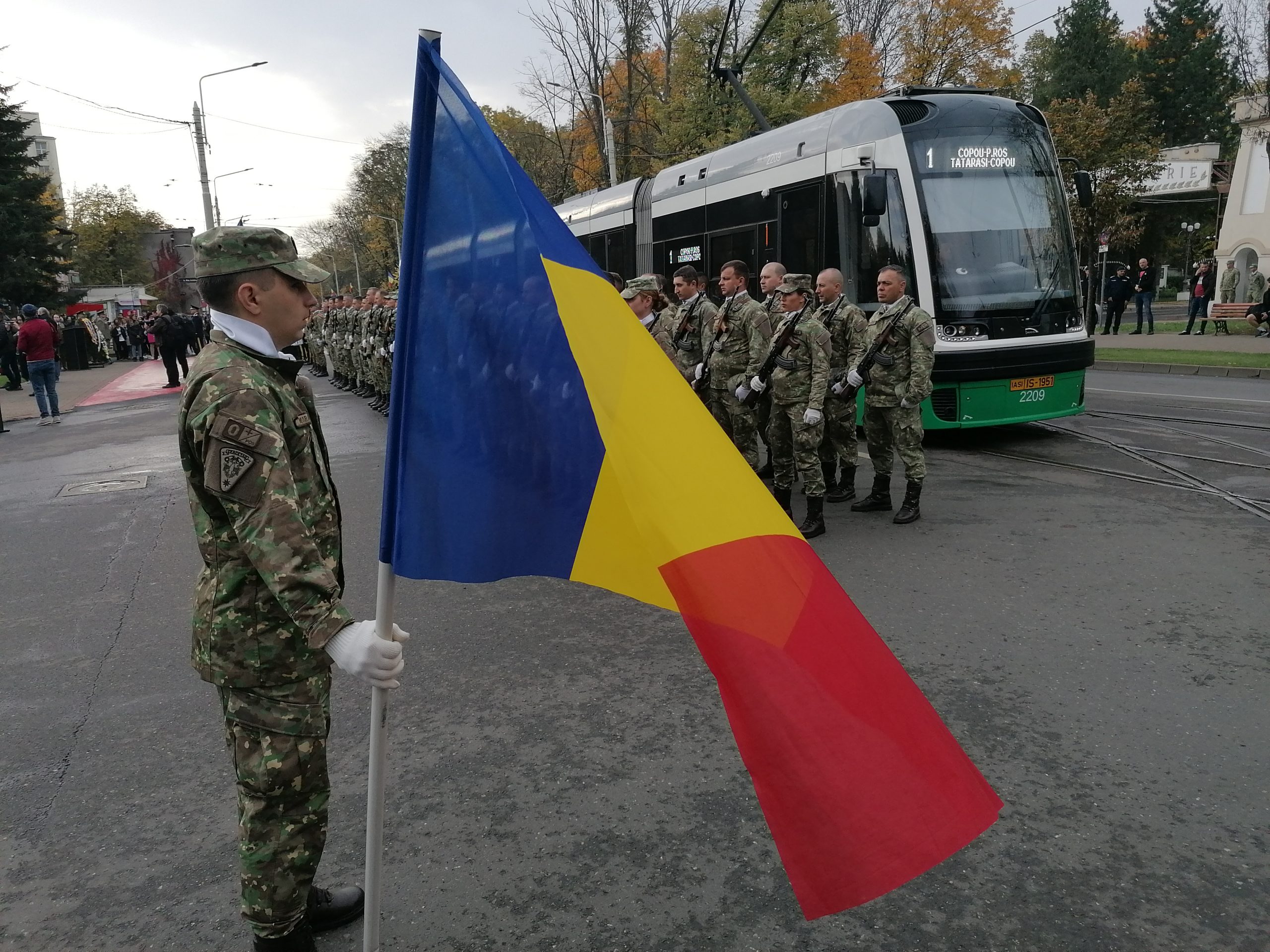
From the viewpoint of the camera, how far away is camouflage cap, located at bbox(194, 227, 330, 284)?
2176 mm

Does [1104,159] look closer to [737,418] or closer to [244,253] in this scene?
[737,418]

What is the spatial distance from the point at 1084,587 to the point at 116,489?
29.0 ft

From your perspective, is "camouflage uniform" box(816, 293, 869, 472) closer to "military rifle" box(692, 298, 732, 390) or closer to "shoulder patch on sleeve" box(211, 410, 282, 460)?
"military rifle" box(692, 298, 732, 390)

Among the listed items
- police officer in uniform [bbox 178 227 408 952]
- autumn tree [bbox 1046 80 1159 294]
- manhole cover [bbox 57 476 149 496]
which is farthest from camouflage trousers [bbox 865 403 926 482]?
autumn tree [bbox 1046 80 1159 294]

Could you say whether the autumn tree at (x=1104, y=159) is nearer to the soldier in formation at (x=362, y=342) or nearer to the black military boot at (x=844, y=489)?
the soldier in formation at (x=362, y=342)

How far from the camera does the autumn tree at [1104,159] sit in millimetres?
23594

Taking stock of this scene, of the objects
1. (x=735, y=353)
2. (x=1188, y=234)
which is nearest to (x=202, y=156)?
(x=735, y=353)

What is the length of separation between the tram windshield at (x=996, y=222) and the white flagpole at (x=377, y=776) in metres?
8.09

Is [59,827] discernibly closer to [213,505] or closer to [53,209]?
[213,505]

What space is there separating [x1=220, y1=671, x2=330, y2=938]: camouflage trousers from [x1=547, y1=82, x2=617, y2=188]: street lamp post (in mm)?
26245

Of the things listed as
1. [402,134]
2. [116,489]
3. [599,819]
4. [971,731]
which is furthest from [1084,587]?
[402,134]

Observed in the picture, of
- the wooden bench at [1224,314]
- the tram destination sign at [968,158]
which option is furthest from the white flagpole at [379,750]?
the wooden bench at [1224,314]

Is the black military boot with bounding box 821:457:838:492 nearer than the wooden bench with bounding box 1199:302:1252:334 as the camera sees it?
Yes

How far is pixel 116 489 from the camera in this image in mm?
9438
